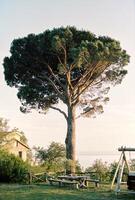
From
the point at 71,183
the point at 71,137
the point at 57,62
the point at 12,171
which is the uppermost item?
the point at 57,62

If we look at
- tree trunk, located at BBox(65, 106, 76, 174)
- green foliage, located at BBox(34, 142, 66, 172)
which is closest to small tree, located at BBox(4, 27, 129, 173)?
tree trunk, located at BBox(65, 106, 76, 174)

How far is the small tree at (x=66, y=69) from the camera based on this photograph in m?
25.4

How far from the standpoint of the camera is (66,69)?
26391 millimetres

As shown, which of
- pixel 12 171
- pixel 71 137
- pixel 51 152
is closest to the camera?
pixel 12 171

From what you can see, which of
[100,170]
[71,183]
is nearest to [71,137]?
[100,170]

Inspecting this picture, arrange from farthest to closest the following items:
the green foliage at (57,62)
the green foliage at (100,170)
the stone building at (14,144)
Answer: the stone building at (14,144) → the green foliage at (57,62) → the green foliage at (100,170)

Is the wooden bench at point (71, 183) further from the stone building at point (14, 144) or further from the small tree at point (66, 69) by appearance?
the stone building at point (14, 144)

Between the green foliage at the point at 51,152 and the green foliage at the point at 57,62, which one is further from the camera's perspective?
A: the green foliage at the point at 51,152

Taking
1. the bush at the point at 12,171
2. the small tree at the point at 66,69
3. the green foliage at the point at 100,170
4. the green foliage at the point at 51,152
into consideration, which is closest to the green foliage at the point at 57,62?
the small tree at the point at 66,69

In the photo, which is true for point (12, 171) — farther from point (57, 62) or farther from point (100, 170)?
point (57, 62)

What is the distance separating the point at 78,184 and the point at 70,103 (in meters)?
9.26

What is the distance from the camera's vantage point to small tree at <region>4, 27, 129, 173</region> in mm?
25438

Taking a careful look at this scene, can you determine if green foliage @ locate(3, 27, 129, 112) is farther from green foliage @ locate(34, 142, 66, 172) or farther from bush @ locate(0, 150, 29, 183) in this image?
green foliage @ locate(34, 142, 66, 172)

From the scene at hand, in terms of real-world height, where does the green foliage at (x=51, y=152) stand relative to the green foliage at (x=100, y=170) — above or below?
above
